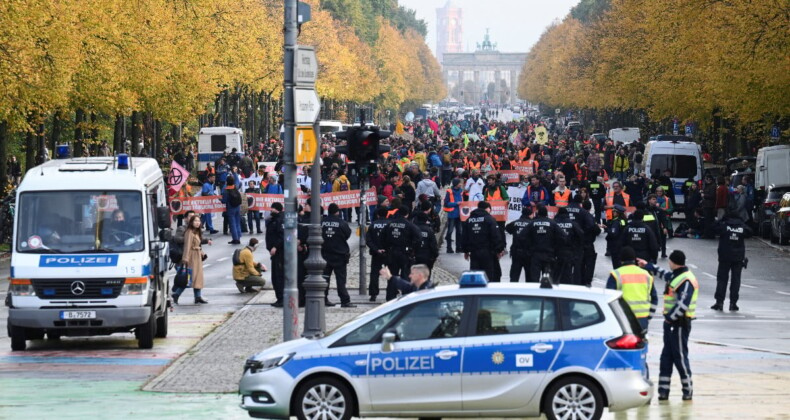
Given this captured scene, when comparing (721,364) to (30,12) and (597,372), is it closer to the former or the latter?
(597,372)

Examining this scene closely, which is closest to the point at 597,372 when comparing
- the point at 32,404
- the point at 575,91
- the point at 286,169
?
the point at 286,169

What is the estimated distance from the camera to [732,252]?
24.3 m

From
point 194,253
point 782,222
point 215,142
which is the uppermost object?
point 215,142

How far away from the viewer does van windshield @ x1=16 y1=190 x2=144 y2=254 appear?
65.0 feet

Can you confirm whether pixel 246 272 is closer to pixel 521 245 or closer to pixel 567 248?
pixel 521 245

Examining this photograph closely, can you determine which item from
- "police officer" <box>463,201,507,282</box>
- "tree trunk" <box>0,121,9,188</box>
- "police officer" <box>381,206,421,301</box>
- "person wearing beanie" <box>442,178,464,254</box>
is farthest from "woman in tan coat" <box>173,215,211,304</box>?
"tree trunk" <box>0,121,9,188</box>

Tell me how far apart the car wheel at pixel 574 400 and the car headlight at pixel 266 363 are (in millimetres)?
2331

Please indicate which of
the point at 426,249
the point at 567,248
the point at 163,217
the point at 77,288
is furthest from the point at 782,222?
the point at 77,288

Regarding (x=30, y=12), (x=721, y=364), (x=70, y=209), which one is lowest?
(x=721, y=364)

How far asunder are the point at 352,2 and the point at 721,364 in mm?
106619

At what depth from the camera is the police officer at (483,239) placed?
81.1 ft

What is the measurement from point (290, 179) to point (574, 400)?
4818 mm

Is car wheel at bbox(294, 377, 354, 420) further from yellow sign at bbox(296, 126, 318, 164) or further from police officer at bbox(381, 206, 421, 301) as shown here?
police officer at bbox(381, 206, 421, 301)

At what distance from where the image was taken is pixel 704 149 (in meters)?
72.6
